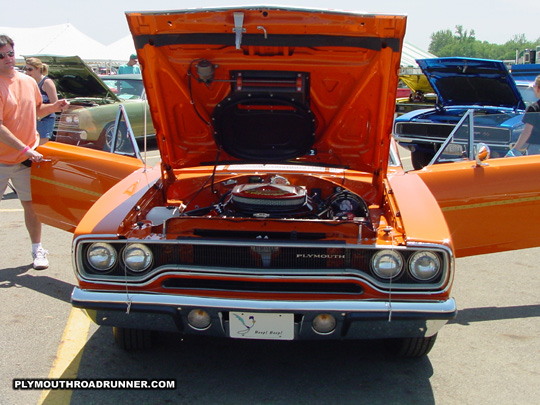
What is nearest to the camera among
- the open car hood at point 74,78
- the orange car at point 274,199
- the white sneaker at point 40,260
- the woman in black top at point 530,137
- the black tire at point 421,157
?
the orange car at point 274,199

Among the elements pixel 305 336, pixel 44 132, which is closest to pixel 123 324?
pixel 305 336

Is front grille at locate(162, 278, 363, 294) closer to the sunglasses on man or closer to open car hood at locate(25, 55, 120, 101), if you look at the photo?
the sunglasses on man

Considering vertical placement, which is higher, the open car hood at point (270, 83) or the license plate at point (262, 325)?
the open car hood at point (270, 83)

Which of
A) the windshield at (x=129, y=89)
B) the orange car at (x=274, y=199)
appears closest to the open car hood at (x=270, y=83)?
the orange car at (x=274, y=199)

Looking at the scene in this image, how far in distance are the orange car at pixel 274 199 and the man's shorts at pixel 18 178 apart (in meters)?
0.52

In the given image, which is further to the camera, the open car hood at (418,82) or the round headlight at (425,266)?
the open car hood at (418,82)

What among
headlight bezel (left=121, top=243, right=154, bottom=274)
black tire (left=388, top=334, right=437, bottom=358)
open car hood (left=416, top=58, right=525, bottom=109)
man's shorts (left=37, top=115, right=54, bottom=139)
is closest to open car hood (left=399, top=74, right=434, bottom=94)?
open car hood (left=416, top=58, right=525, bottom=109)

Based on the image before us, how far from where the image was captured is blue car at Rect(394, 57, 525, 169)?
9.41 meters

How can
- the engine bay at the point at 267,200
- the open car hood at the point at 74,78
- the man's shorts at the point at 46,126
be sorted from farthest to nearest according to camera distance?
the open car hood at the point at 74,78, the man's shorts at the point at 46,126, the engine bay at the point at 267,200

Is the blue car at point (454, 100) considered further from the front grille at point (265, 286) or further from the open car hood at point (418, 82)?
the front grille at point (265, 286)

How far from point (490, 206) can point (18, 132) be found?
3.86 metres

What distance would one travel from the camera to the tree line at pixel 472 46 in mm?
117394

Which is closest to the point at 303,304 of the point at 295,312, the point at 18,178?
the point at 295,312

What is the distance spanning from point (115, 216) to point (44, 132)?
4957mm
